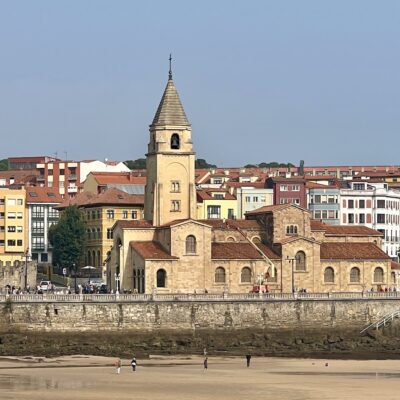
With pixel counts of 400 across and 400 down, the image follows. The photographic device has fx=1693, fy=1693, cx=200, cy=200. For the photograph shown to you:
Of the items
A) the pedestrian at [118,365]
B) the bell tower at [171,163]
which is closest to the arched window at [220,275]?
the bell tower at [171,163]

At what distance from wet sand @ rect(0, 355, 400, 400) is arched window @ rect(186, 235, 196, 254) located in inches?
737

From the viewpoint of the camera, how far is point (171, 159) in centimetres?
12638

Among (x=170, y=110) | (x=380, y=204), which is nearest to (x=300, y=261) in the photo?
(x=170, y=110)

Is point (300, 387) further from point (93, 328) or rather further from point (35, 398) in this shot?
point (93, 328)

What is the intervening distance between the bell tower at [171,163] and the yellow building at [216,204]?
3229cm

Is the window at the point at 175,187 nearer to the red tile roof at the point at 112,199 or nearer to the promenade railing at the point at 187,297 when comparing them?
the promenade railing at the point at 187,297

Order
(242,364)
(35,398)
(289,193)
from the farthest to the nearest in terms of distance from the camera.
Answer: (289,193)
(242,364)
(35,398)

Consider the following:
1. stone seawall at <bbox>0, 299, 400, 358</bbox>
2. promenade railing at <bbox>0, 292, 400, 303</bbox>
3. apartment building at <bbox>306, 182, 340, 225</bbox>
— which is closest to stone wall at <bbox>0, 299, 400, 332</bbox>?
stone seawall at <bbox>0, 299, 400, 358</bbox>

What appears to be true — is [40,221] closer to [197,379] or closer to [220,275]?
[220,275]

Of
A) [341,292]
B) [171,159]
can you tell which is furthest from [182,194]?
[341,292]

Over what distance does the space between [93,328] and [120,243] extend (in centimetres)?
1635

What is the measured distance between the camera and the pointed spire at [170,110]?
126062mm

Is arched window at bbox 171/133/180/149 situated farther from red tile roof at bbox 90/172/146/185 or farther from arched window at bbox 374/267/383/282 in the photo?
red tile roof at bbox 90/172/146/185

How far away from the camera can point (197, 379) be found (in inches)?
3524
